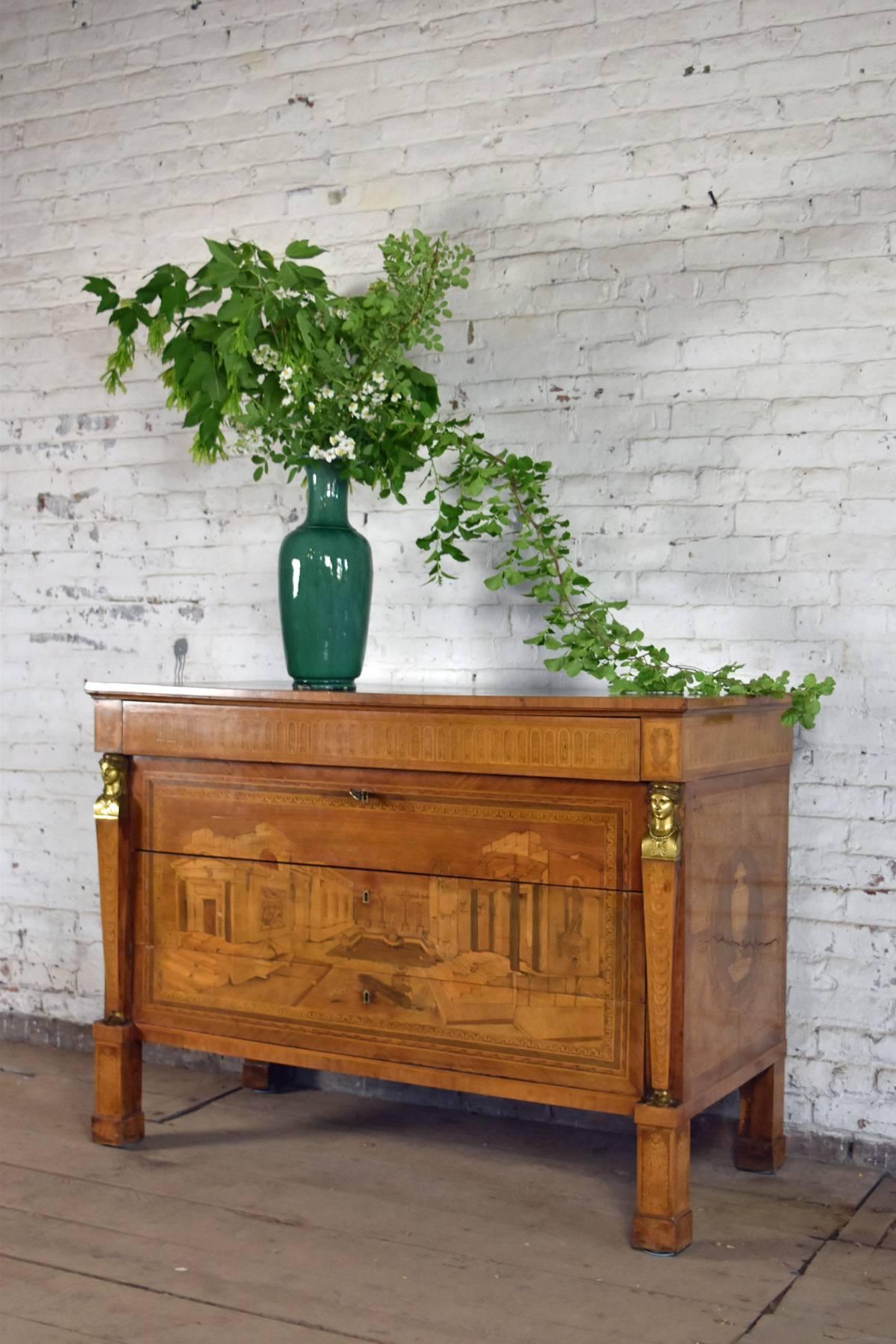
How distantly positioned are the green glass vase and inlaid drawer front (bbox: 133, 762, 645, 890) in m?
0.26

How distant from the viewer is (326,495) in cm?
290

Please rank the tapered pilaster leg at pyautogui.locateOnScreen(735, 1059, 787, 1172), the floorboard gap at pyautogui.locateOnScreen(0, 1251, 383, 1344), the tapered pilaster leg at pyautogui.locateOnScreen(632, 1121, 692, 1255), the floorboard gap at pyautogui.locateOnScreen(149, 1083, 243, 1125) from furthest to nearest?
the floorboard gap at pyautogui.locateOnScreen(149, 1083, 243, 1125)
the tapered pilaster leg at pyautogui.locateOnScreen(735, 1059, 787, 1172)
the tapered pilaster leg at pyautogui.locateOnScreen(632, 1121, 692, 1255)
the floorboard gap at pyautogui.locateOnScreen(0, 1251, 383, 1344)

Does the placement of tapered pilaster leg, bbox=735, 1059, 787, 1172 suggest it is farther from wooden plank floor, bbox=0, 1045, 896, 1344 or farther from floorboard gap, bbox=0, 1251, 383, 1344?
floorboard gap, bbox=0, 1251, 383, 1344

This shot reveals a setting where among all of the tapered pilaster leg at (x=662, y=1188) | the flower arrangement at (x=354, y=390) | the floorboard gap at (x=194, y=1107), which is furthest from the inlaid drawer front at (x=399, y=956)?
the flower arrangement at (x=354, y=390)

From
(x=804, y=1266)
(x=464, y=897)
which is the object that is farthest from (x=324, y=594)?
(x=804, y=1266)

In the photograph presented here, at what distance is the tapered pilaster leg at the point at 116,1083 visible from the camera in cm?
288

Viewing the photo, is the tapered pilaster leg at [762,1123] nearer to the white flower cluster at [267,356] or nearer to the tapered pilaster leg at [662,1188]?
the tapered pilaster leg at [662,1188]

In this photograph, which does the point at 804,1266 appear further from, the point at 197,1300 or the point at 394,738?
the point at 394,738

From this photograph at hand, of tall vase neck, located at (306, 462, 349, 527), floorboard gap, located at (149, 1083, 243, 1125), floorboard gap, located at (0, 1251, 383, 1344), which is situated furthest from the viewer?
floorboard gap, located at (149, 1083, 243, 1125)

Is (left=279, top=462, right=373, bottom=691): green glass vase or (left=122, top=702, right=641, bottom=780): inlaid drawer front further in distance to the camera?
(left=279, top=462, right=373, bottom=691): green glass vase

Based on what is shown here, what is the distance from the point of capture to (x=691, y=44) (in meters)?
3.01

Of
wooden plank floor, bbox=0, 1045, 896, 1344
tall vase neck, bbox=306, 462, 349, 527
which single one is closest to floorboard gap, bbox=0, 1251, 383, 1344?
wooden plank floor, bbox=0, 1045, 896, 1344

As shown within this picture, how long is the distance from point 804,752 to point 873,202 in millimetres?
1105

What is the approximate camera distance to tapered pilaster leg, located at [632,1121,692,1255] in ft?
7.67
